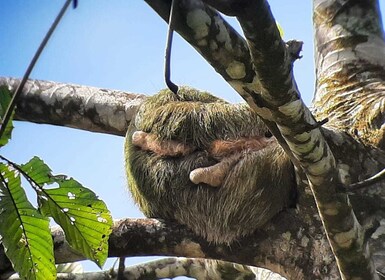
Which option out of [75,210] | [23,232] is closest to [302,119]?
[75,210]

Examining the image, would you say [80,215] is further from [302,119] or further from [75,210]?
[302,119]

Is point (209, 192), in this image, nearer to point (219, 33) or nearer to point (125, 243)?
point (125, 243)

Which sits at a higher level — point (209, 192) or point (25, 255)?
point (209, 192)

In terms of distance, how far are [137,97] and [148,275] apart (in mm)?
960

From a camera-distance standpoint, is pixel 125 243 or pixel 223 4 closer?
pixel 223 4

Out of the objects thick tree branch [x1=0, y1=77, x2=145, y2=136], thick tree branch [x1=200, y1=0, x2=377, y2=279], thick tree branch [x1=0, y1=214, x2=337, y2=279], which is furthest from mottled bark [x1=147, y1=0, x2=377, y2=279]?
thick tree branch [x1=0, y1=77, x2=145, y2=136]

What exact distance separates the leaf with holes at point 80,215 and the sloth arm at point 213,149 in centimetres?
89

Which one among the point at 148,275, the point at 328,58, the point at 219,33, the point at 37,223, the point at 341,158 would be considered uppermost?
the point at 328,58

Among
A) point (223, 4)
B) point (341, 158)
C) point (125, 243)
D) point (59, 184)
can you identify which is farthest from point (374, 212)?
point (223, 4)

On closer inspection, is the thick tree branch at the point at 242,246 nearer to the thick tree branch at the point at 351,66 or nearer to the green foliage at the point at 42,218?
the thick tree branch at the point at 351,66

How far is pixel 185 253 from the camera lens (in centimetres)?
257

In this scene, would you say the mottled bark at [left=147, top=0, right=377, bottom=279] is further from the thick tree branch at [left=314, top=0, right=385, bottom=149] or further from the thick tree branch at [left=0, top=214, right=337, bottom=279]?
the thick tree branch at [left=314, top=0, right=385, bottom=149]

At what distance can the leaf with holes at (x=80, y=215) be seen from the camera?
5.69 ft

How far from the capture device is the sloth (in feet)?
8.81
